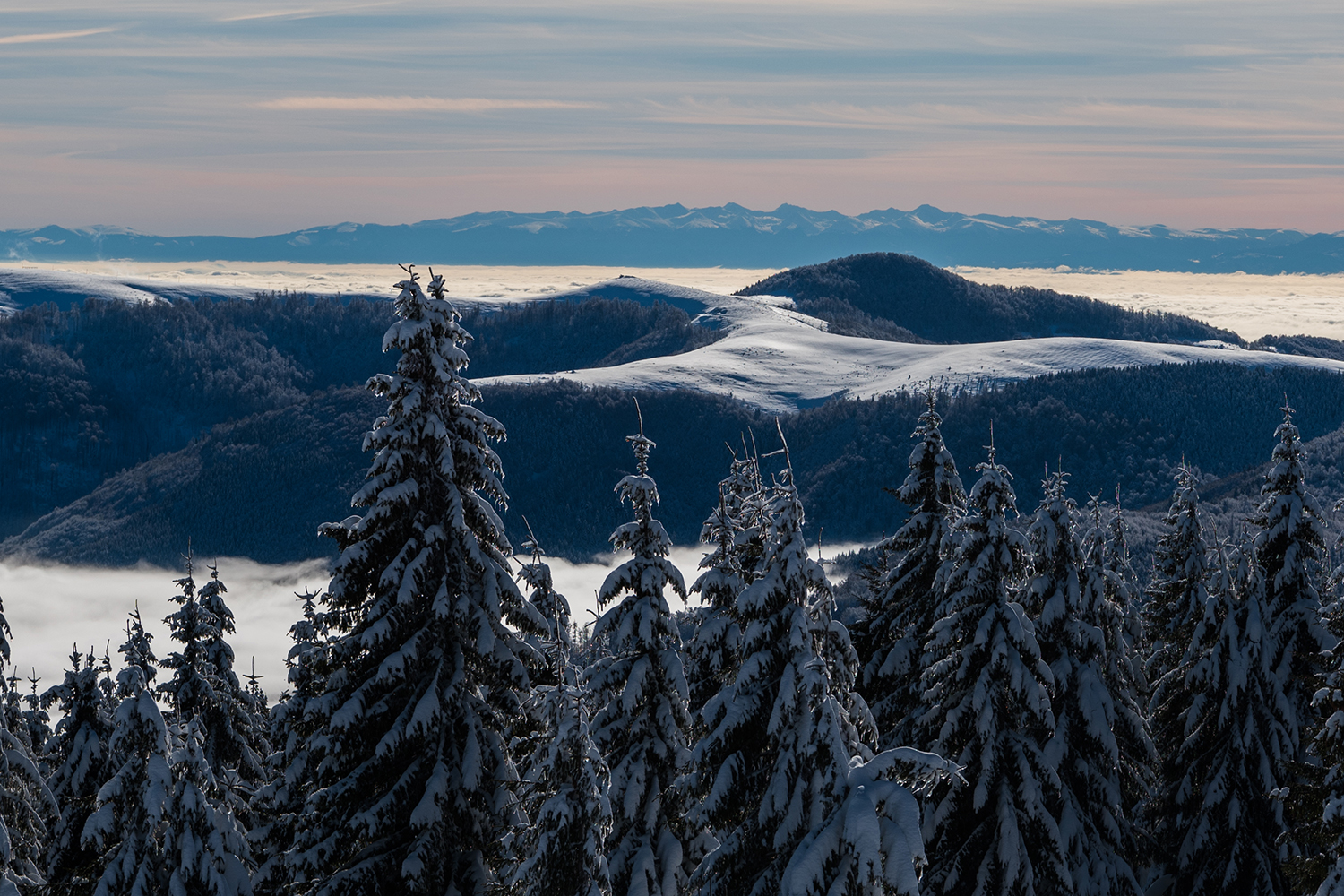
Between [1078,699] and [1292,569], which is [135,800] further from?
[1292,569]

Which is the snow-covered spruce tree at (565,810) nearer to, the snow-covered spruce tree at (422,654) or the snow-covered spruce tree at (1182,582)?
the snow-covered spruce tree at (422,654)

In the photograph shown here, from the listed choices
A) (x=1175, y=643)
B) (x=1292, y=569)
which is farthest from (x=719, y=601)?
(x=1175, y=643)

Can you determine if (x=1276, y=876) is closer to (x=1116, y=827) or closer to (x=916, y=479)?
(x=1116, y=827)

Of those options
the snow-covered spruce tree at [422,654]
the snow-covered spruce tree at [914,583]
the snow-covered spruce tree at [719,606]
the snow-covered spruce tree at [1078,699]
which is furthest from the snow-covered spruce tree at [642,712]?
the snow-covered spruce tree at [1078,699]

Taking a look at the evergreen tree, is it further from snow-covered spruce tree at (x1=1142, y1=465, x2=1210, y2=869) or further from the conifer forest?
snow-covered spruce tree at (x1=1142, y1=465, x2=1210, y2=869)

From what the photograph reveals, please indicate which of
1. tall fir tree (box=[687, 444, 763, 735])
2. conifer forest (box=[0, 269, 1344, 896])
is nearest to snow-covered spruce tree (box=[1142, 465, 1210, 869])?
conifer forest (box=[0, 269, 1344, 896])
